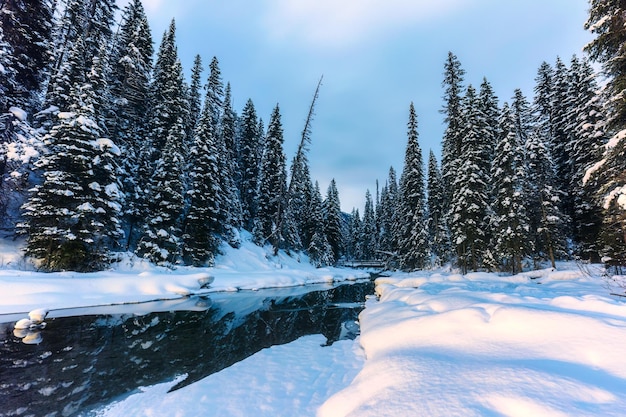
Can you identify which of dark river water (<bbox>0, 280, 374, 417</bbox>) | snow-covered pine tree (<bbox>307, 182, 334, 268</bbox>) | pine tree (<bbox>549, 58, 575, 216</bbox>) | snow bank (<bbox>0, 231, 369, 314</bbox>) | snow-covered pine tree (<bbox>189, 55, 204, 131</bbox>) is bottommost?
dark river water (<bbox>0, 280, 374, 417</bbox>)

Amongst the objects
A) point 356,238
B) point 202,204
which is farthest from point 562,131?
point 356,238

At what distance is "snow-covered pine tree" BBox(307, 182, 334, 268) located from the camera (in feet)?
141

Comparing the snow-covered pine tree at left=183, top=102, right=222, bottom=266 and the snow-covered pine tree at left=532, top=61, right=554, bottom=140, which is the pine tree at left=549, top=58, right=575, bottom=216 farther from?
the snow-covered pine tree at left=183, top=102, right=222, bottom=266

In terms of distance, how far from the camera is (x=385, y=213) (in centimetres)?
5978

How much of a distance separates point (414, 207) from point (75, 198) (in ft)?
107

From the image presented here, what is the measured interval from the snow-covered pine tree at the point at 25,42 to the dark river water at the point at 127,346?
613 inches

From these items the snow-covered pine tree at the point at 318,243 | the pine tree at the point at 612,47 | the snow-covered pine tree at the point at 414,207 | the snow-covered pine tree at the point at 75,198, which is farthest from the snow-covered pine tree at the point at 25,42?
the snow-covered pine tree at the point at 414,207

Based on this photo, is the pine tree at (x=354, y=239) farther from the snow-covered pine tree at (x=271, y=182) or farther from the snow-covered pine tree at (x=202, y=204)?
the snow-covered pine tree at (x=202, y=204)

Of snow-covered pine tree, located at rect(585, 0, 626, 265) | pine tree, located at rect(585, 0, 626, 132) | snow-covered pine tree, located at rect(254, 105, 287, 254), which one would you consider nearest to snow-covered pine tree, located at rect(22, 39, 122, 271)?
snow-covered pine tree, located at rect(254, 105, 287, 254)

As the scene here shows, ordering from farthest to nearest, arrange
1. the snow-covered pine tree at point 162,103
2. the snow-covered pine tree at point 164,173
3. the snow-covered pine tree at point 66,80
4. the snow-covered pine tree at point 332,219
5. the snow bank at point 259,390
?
the snow-covered pine tree at point 332,219 → the snow-covered pine tree at point 162,103 → the snow-covered pine tree at point 164,173 → the snow-covered pine tree at point 66,80 → the snow bank at point 259,390

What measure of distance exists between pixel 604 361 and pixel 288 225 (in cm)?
3713

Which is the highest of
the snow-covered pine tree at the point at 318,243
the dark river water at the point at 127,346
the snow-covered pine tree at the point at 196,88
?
the snow-covered pine tree at the point at 196,88

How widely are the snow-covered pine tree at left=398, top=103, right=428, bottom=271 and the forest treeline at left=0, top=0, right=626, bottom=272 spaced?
0.20 m

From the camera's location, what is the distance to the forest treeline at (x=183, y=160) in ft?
51.9
